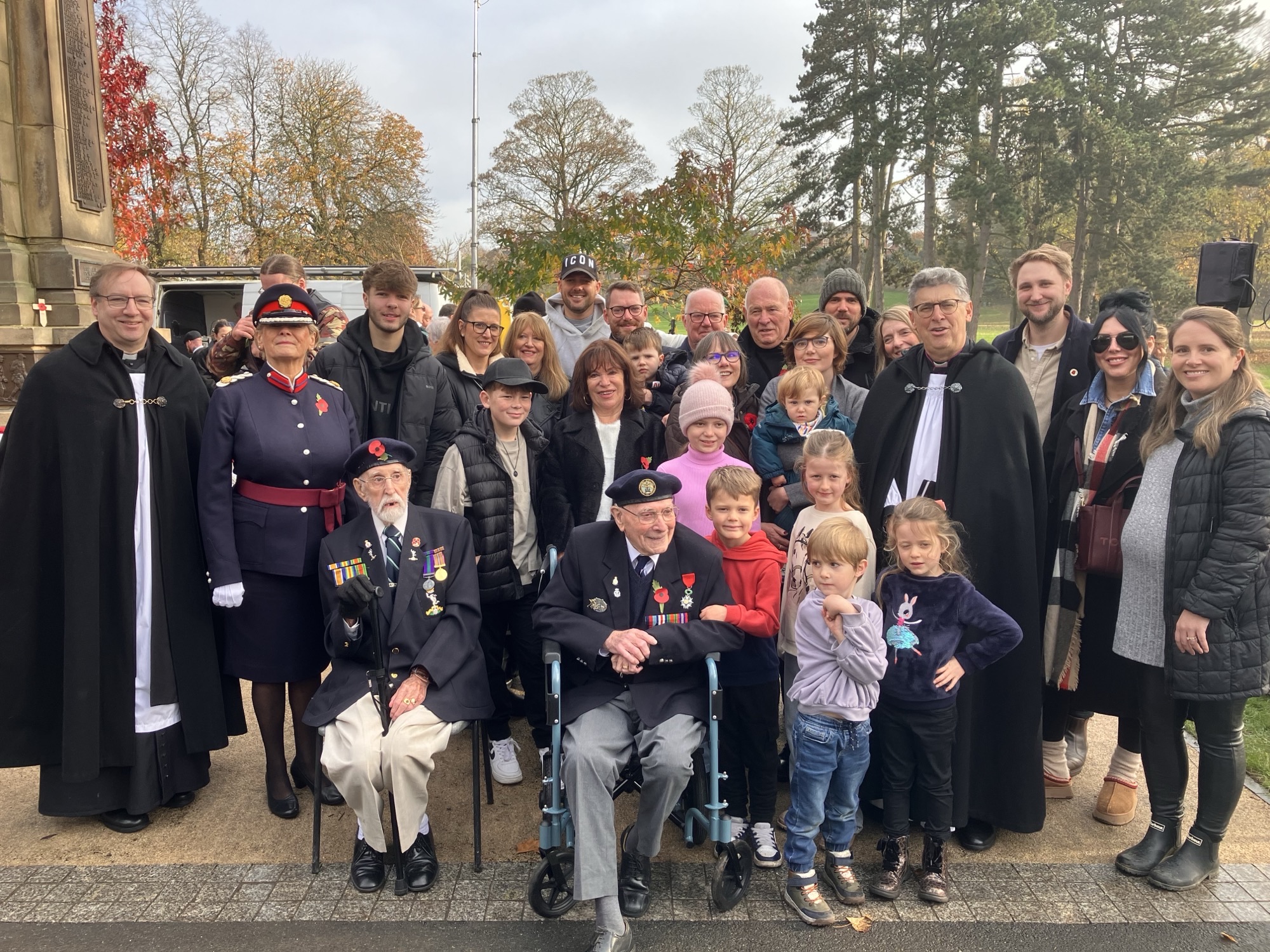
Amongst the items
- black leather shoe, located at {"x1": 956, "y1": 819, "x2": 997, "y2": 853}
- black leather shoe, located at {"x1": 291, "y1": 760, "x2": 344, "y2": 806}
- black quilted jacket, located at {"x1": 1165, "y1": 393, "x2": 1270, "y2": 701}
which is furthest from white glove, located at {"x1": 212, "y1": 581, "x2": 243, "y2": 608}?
black quilted jacket, located at {"x1": 1165, "y1": 393, "x2": 1270, "y2": 701}

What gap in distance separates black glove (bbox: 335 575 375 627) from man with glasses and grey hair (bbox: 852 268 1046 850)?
89.7 inches

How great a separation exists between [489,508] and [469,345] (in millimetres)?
1185

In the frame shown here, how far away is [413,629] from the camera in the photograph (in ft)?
11.7

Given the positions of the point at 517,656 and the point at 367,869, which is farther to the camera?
the point at 517,656

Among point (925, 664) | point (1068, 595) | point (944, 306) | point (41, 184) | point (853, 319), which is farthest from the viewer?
point (41, 184)

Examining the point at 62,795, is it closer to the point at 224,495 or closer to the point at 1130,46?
the point at 224,495

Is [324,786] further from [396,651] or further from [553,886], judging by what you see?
[553,886]

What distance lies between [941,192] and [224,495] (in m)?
28.3

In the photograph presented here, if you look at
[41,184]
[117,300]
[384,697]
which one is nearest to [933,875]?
[384,697]

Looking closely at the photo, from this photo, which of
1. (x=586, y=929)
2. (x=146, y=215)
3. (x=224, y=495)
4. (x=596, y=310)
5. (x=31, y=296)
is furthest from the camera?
(x=146, y=215)

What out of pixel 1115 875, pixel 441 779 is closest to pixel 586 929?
pixel 441 779

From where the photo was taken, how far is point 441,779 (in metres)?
4.36

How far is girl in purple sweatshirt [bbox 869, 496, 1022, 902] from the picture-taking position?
330 cm

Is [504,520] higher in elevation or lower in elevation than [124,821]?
higher
